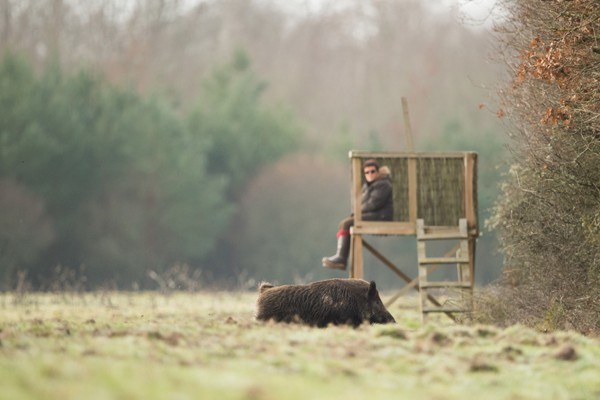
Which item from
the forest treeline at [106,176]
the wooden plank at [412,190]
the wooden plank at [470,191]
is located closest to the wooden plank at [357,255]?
the wooden plank at [412,190]

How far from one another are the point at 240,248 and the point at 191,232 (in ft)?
16.4

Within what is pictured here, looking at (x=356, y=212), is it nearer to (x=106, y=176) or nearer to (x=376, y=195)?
(x=376, y=195)

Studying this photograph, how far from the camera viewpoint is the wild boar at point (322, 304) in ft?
46.6

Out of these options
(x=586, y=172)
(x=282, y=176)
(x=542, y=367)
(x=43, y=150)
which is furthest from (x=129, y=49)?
(x=542, y=367)

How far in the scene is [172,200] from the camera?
55.0 meters

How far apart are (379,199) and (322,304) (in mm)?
4985

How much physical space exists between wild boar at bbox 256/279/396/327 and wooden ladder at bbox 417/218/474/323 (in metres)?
2.96

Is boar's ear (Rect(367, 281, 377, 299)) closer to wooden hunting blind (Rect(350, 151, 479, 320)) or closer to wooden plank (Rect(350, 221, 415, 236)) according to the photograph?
wooden hunting blind (Rect(350, 151, 479, 320))

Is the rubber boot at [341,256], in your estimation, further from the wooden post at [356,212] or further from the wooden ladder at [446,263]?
the wooden ladder at [446,263]

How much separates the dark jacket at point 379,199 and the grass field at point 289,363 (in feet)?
19.7

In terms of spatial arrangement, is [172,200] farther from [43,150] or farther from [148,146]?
[43,150]

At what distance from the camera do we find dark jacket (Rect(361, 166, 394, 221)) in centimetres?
1889

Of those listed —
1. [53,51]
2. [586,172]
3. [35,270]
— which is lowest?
[35,270]

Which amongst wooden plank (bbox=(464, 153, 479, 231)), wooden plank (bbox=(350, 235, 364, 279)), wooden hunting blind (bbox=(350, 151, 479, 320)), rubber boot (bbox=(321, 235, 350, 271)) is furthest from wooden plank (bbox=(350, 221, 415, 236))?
wooden plank (bbox=(464, 153, 479, 231))
